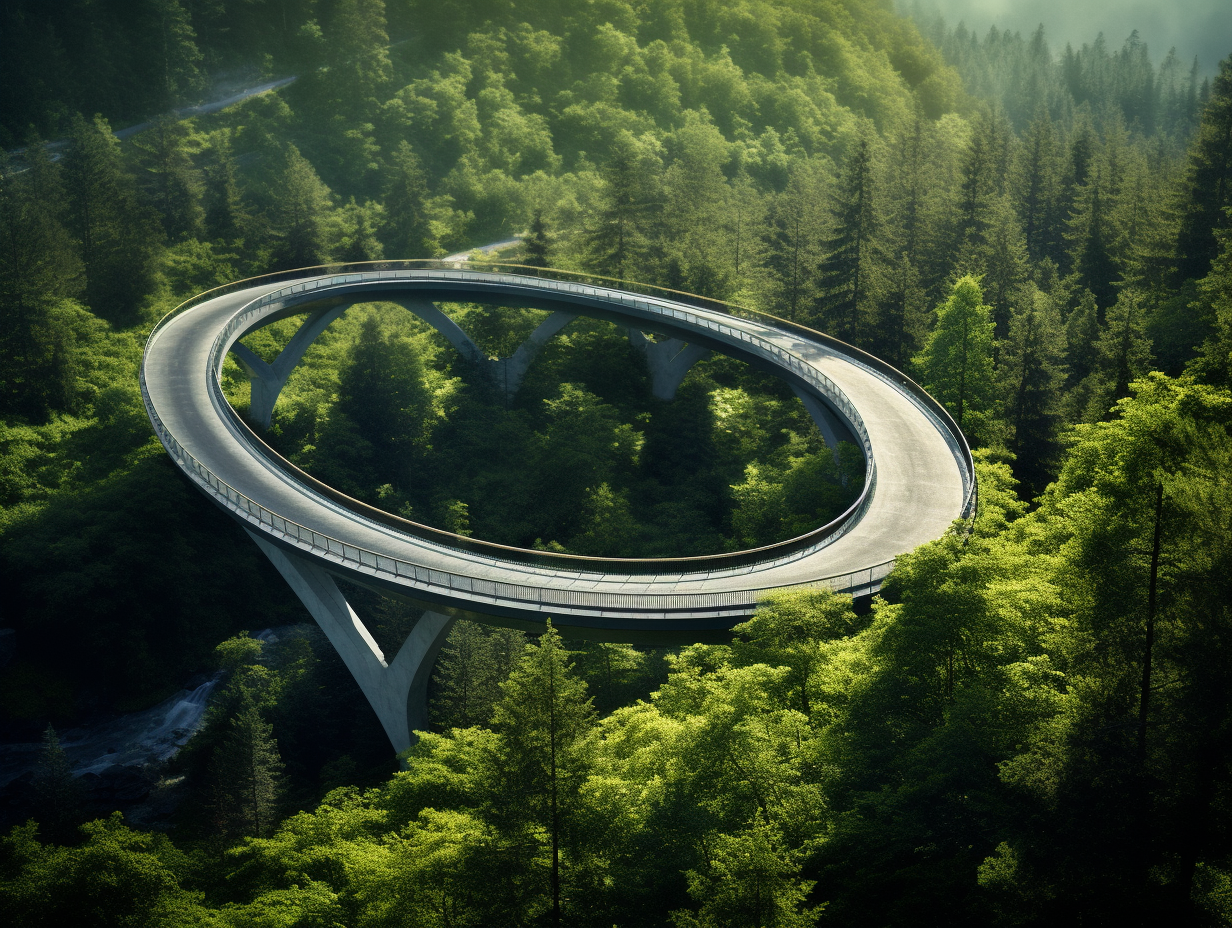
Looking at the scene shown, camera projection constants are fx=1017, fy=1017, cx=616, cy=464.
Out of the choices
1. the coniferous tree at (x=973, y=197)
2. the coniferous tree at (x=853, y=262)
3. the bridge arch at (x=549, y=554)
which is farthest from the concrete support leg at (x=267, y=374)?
the coniferous tree at (x=973, y=197)

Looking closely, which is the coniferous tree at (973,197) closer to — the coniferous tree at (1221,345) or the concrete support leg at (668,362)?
the concrete support leg at (668,362)

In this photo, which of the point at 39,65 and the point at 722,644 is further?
the point at 39,65

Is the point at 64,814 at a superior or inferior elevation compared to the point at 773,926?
inferior

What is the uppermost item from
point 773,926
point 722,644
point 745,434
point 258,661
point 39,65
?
point 39,65

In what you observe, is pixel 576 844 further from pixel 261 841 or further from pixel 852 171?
pixel 852 171

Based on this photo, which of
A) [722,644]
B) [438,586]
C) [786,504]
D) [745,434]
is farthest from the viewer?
[745,434]

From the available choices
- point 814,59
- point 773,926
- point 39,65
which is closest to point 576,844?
point 773,926
